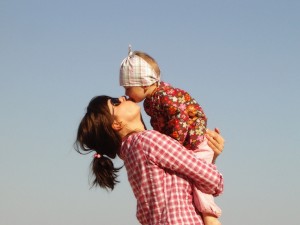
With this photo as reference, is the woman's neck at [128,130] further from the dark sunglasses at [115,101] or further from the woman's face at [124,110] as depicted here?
the dark sunglasses at [115,101]

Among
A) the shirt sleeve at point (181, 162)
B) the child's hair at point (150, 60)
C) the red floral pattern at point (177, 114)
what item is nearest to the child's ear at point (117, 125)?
the shirt sleeve at point (181, 162)

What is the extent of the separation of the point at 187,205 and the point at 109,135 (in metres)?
1.03

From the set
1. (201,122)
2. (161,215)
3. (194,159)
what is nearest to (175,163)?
(194,159)

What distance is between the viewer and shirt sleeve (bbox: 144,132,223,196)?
4.66 meters

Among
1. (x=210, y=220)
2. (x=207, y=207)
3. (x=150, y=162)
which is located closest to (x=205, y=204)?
(x=207, y=207)

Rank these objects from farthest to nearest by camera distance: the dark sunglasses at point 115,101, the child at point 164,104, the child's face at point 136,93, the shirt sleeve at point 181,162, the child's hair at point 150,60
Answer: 1. the child's hair at point 150,60
2. the child's face at point 136,93
3. the child at point 164,104
4. the dark sunglasses at point 115,101
5. the shirt sleeve at point 181,162

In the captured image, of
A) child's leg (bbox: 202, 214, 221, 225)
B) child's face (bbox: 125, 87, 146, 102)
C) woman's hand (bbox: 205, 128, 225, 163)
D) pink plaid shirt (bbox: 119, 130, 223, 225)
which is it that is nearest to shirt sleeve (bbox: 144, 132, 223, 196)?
pink plaid shirt (bbox: 119, 130, 223, 225)

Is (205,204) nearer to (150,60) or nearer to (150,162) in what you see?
(150,162)

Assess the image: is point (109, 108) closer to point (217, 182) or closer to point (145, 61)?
point (145, 61)

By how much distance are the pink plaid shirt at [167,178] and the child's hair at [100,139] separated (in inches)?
13.1

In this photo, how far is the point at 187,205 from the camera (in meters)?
4.75

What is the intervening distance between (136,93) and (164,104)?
324 mm

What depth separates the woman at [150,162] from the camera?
184 inches

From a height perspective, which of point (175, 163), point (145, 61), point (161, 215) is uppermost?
point (145, 61)
